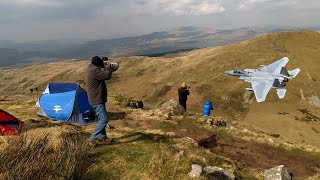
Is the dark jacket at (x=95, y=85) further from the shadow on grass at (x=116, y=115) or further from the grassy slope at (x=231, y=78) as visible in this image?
the grassy slope at (x=231, y=78)

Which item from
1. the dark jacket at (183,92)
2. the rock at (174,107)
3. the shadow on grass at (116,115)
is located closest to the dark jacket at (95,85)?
the shadow on grass at (116,115)

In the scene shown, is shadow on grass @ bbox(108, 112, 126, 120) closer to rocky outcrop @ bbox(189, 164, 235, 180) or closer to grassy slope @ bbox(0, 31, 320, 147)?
rocky outcrop @ bbox(189, 164, 235, 180)

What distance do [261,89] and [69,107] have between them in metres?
28.6

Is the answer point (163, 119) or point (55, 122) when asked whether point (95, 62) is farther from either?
point (163, 119)

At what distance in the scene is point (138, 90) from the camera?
441 ft

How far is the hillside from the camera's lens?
544 inches

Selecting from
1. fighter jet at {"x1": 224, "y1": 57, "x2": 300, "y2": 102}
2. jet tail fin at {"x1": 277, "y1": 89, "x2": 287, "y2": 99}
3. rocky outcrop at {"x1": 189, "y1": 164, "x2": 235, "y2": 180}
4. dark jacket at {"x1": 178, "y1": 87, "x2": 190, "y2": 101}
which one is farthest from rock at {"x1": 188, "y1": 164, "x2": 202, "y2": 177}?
jet tail fin at {"x1": 277, "y1": 89, "x2": 287, "y2": 99}

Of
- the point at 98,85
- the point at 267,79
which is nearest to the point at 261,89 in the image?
the point at 267,79

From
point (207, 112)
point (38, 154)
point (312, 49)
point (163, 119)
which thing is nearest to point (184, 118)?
point (163, 119)

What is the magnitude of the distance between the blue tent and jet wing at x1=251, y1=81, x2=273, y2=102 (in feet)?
83.4

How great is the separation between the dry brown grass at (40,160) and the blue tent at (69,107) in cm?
1379

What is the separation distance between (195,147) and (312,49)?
116 m

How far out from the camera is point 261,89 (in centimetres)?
4456

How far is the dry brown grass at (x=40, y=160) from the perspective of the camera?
8.51m
